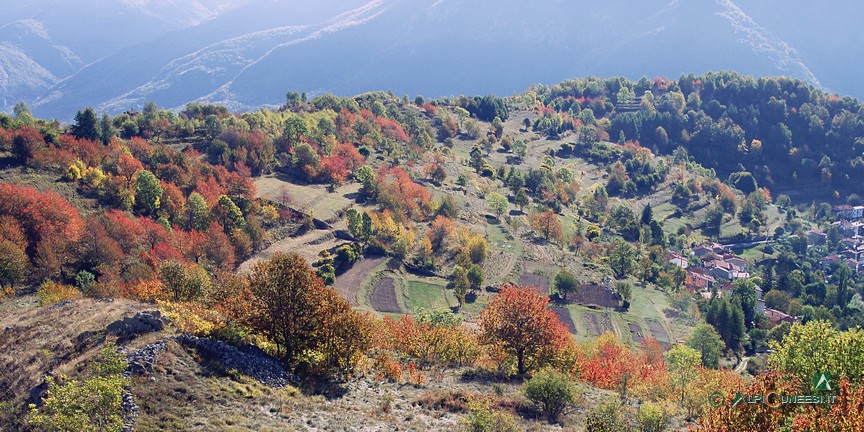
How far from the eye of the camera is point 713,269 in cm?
16525

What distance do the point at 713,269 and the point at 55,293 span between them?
15547 centimetres

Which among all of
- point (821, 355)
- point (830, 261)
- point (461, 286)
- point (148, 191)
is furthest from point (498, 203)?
point (830, 261)

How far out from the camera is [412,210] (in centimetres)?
13788

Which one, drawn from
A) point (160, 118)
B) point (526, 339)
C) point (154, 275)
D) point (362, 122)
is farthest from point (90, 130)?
point (526, 339)

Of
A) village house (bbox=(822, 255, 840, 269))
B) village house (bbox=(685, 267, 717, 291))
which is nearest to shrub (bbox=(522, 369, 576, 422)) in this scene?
village house (bbox=(685, 267, 717, 291))

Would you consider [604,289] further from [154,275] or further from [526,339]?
[154,275]

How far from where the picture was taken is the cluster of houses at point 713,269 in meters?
145

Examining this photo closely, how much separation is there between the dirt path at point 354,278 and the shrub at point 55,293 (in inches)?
1681

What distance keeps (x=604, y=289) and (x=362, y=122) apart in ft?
314

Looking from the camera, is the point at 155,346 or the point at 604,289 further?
the point at 604,289

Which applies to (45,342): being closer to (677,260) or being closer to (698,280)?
(698,280)

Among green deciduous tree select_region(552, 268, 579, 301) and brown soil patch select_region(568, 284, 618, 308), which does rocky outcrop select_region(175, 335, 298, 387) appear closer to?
green deciduous tree select_region(552, 268, 579, 301)

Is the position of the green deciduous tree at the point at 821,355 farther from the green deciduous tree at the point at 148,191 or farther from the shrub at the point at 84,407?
the green deciduous tree at the point at 148,191

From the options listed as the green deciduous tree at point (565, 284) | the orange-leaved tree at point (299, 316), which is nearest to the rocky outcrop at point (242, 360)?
the orange-leaved tree at point (299, 316)
